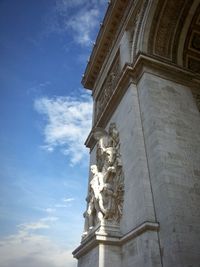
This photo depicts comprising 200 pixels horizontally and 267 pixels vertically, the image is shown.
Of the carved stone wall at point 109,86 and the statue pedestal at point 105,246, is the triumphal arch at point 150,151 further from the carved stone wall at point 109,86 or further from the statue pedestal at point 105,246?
the carved stone wall at point 109,86

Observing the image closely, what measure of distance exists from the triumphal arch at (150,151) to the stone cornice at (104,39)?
397mm

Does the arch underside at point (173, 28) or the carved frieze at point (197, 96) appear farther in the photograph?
the arch underside at point (173, 28)

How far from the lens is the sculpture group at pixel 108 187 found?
7152mm

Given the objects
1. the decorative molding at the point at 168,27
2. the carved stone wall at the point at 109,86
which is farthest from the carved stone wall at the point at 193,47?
the carved stone wall at the point at 109,86

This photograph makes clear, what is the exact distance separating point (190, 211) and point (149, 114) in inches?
111

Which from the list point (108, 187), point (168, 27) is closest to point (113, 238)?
point (108, 187)

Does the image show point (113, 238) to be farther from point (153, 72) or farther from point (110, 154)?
point (153, 72)

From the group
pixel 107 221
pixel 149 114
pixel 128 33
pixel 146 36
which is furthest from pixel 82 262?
pixel 128 33

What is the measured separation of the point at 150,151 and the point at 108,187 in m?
1.96

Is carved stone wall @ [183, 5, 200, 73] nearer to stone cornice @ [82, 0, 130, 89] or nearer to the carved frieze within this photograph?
the carved frieze

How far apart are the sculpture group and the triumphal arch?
0.10ft

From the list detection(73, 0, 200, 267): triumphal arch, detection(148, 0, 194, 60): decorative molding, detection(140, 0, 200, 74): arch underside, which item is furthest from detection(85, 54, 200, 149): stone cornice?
detection(148, 0, 194, 60): decorative molding

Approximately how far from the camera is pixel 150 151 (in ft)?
21.3

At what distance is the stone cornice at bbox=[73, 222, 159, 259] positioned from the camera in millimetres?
5285
